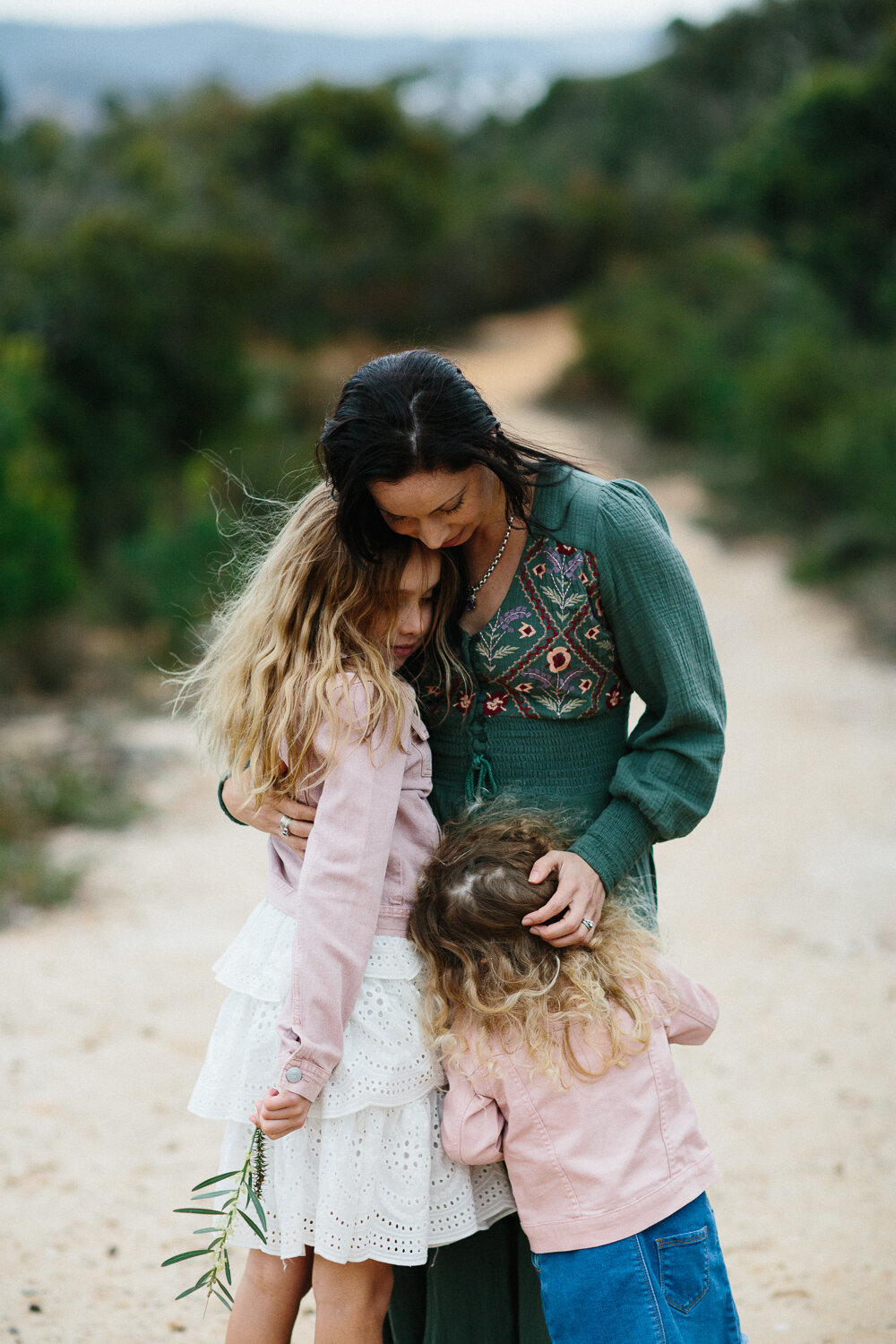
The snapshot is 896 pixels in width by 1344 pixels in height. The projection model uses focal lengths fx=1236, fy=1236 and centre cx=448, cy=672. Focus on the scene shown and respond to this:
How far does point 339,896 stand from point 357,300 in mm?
21266

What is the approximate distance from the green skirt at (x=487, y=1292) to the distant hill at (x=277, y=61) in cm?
2290

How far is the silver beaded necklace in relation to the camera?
1.79 metres

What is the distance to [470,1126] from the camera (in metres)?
1.67

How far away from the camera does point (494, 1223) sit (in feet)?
6.41

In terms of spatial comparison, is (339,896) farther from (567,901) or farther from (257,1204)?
(257,1204)

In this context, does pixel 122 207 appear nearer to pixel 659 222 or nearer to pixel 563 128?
pixel 659 222

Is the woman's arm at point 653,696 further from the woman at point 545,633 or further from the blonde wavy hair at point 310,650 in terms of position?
the blonde wavy hair at point 310,650

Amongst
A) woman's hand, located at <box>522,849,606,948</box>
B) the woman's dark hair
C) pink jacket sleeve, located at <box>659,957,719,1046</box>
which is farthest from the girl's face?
pink jacket sleeve, located at <box>659,957,719,1046</box>

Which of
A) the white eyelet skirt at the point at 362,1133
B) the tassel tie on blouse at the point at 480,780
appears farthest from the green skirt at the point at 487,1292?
the tassel tie on blouse at the point at 480,780

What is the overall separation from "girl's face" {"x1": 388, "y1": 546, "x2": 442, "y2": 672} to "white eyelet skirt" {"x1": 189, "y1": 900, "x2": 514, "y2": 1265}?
416 millimetres

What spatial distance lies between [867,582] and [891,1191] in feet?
23.3

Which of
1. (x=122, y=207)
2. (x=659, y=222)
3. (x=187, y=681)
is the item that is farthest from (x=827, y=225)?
(x=187, y=681)

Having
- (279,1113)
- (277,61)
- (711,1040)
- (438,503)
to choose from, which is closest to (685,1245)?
(279,1113)

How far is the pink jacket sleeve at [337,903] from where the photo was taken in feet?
5.36
